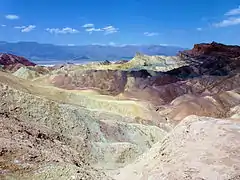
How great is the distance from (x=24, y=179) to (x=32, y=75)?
62.0 meters

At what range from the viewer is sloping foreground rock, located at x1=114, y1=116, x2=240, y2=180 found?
12.6 meters

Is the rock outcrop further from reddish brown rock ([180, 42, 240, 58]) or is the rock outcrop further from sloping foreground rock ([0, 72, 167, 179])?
reddish brown rock ([180, 42, 240, 58])

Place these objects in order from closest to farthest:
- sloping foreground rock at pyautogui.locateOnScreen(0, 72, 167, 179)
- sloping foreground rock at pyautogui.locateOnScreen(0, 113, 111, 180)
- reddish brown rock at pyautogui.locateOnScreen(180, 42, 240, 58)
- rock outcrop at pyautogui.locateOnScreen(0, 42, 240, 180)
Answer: sloping foreground rock at pyautogui.locateOnScreen(0, 113, 111, 180) → rock outcrop at pyautogui.locateOnScreen(0, 42, 240, 180) → sloping foreground rock at pyautogui.locateOnScreen(0, 72, 167, 179) → reddish brown rock at pyautogui.locateOnScreen(180, 42, 240, 58)

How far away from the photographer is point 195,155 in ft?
43.9

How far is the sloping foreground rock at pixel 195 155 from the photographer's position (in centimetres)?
1259

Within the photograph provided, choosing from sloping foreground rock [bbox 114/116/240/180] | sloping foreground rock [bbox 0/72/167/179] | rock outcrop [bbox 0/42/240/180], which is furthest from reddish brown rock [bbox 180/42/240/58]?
sloping foreground rock [bbox 114/116/240/180]

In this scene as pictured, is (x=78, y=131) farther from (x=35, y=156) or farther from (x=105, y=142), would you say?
(x=35, y=156)

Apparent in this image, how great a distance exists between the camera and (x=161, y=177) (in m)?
13.0

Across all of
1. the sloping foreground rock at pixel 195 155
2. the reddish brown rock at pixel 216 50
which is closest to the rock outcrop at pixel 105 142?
the sloping foreground rock at pixel 195 155

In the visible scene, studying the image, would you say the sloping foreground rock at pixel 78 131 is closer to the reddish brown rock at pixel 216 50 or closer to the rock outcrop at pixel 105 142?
the rock outcrop at pixel 105 142

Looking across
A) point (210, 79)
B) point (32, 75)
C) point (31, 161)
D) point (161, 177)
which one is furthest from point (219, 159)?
point (32, 75)

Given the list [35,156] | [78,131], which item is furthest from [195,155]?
[78,131]

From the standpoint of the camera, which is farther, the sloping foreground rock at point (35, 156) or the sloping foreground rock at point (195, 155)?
the sloping foreground rock at point (195, 155)

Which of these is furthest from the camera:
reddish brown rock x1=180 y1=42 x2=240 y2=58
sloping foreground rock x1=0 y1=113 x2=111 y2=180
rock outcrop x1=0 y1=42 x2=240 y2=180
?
reddish brown rock x1=180 y1=42 x2=240 y2=58
